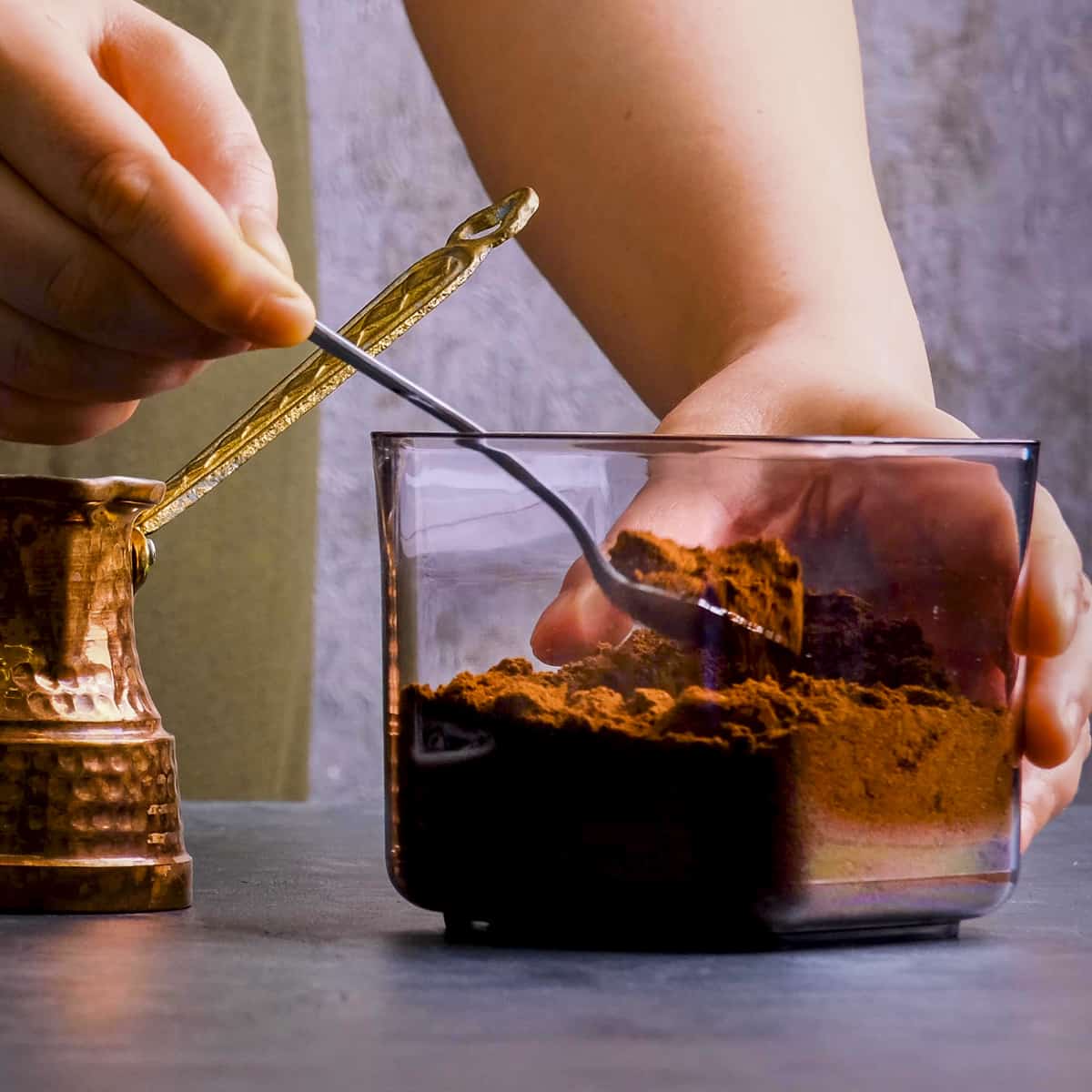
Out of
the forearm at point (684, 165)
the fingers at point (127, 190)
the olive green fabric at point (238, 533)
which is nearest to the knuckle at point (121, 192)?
the fingers at point (127, 190)

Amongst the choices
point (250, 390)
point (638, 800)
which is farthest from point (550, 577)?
point (250, 390)

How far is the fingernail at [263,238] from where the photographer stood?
0.49 m

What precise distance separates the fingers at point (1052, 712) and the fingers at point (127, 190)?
8.3 inches

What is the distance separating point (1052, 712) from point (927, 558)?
0.06 metres

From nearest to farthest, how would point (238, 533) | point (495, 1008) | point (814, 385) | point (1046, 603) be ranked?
point (495, 1008), point (1046, 603), point (814, 385), point (238, 533)

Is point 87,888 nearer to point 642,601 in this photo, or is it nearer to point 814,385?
point 642,601

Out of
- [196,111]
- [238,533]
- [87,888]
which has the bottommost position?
[87,888]

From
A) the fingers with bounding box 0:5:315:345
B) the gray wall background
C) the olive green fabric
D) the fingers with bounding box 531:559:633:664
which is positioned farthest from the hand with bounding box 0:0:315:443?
the gray wall background

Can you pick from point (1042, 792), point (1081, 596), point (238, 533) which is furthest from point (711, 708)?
point (238, 533)

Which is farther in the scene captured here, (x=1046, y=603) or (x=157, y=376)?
(x=157, y=376)

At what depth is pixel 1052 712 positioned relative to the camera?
471mm

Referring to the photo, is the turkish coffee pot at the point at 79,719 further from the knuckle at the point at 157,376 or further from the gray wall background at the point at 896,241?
the gray wall background at the point at 896,241

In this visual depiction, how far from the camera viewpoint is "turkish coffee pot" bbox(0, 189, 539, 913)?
0.50 metres

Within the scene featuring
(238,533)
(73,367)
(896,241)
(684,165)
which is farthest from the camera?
(896,241)
